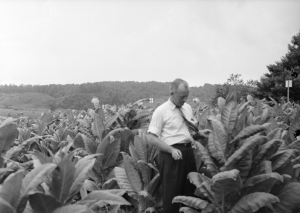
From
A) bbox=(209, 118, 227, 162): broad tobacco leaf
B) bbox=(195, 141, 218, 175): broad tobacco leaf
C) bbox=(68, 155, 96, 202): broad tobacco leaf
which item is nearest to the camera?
bbox=(68, 155, 96, 202): broad tobacco leaf

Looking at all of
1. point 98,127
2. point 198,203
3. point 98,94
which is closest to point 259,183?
point 198,203

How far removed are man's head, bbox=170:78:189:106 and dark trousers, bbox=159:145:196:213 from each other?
560 mm

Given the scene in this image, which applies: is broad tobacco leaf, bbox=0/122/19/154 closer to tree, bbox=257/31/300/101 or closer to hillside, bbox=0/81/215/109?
hillside, bbox=0/81/215/109

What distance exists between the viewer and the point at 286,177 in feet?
11.5

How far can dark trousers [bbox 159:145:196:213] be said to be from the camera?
3974 millimetres

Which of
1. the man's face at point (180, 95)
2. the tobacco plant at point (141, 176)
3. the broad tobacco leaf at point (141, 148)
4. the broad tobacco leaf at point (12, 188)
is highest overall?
the man's face at point (180, 95)

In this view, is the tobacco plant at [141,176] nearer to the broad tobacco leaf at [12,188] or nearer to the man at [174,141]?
the man at [174,141]

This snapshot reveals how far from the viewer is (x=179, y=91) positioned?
3920mm

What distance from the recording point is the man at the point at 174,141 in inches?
156

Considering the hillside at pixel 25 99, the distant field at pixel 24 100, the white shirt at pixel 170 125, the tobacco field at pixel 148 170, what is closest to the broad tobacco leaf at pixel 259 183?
the tobacco field at pixel 148 170

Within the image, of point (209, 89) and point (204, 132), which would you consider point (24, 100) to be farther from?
point (204, 132)

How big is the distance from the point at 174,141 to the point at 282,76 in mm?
33137

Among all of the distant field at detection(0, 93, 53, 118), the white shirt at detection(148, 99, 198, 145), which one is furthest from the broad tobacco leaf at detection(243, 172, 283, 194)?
the distant field at detection(0, 93, 53, 118)

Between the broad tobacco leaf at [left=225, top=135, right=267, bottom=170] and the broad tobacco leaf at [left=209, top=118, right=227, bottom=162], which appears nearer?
the broad tobacco leaf at [left=225, top=135, right=267, bottom=170]
